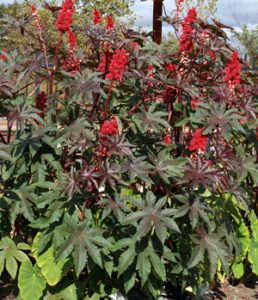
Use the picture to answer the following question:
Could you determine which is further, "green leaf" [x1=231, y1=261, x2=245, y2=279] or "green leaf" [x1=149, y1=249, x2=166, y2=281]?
"green leaf" [x1=231, y1=261, x2=245, y2=279]

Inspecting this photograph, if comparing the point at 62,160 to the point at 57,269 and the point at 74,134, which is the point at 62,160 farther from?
the point at 57,269

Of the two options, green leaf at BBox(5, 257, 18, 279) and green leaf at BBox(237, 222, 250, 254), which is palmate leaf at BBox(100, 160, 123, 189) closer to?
green leaf at BBox(5, 257, 18, 279)

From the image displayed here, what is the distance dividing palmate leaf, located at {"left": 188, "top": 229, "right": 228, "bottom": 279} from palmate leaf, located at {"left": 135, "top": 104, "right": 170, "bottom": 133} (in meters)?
0.63

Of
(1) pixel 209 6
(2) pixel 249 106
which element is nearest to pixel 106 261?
(2) pixel 249 106

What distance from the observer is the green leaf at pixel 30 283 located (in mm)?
3201

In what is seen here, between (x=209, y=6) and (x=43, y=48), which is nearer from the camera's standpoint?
(x=43, y=48)

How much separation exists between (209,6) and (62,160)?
14.7m

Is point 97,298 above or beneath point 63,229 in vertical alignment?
beneath

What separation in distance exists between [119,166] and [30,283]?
0.95m

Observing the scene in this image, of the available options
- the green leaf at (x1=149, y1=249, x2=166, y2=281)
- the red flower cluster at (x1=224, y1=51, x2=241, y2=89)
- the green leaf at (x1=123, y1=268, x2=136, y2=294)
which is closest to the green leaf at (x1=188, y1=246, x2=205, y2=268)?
the green leaf at (x1=149, y1=249, x2=166, y2=281)

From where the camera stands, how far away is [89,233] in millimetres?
2793

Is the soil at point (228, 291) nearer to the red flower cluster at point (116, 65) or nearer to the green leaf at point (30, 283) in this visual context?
the green leaf at point (30, 283)

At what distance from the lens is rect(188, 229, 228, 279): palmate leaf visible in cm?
296

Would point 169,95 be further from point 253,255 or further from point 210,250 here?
point 253,255
